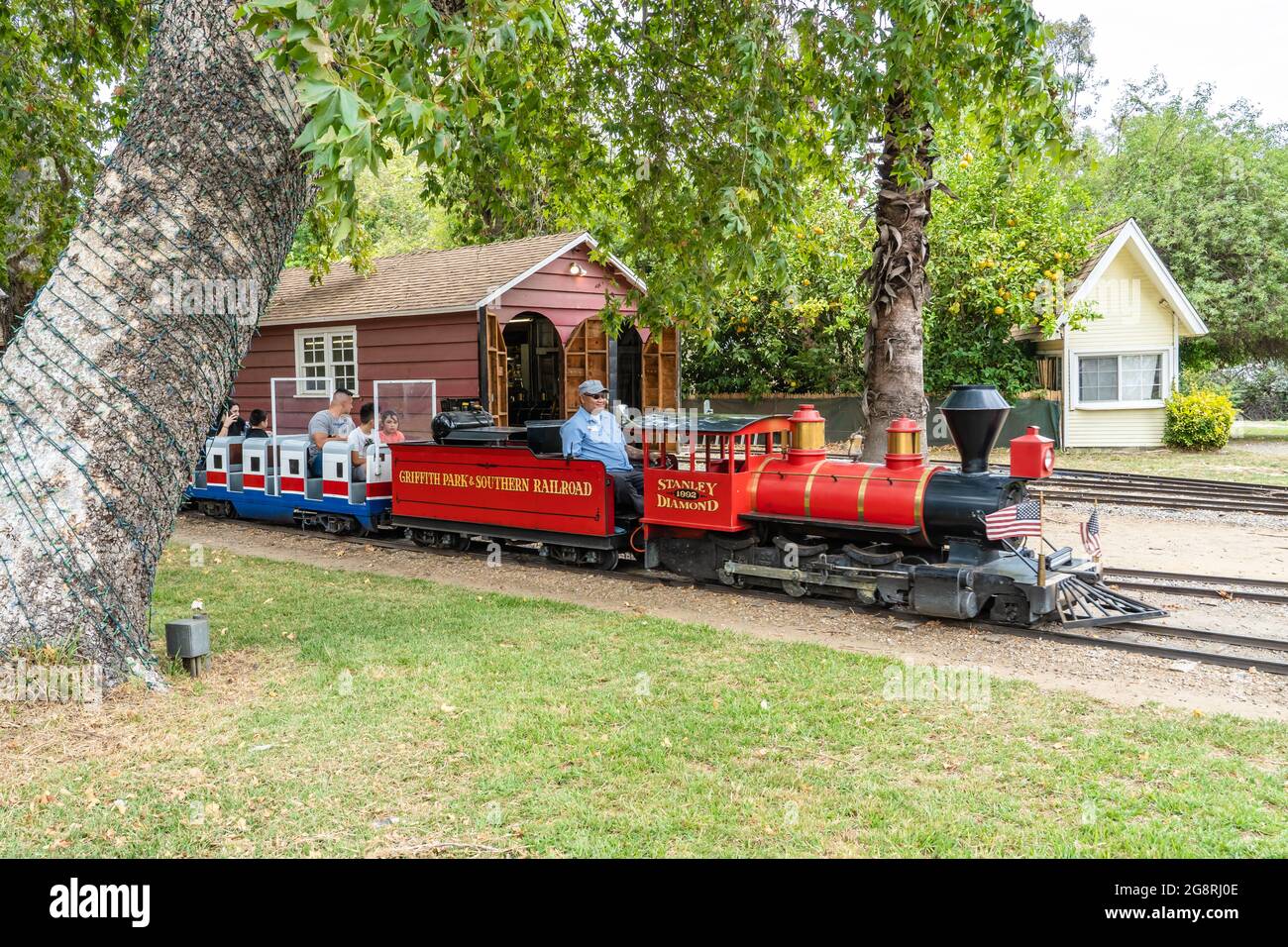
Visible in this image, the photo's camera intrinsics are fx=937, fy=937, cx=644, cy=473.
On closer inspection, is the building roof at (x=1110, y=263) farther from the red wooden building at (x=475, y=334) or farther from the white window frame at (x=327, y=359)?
the white window frame at (x=327, y=359)

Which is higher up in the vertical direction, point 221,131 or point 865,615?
point 221,131

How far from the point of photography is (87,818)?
4160 mm

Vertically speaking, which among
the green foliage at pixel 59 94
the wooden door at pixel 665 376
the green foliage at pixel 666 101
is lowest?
the wooden door at pixel 665 376

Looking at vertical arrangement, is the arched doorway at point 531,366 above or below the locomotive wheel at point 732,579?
above

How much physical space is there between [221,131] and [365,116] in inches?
82.8

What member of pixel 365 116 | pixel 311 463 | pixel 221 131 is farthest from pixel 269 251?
pixel 311 463

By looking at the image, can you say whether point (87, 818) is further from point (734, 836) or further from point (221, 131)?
point (221, 131)

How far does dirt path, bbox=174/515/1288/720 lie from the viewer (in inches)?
247

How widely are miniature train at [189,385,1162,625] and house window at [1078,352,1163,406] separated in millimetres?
15530

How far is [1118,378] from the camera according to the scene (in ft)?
79.3

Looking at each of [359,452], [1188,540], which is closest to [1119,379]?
[1188,540]

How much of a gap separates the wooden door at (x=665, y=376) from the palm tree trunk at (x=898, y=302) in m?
7.39

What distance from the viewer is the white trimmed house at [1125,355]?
23.9 m

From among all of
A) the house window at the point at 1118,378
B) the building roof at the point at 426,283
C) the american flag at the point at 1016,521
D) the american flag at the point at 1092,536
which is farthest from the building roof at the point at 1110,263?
the american flag at the point at 1016,521
